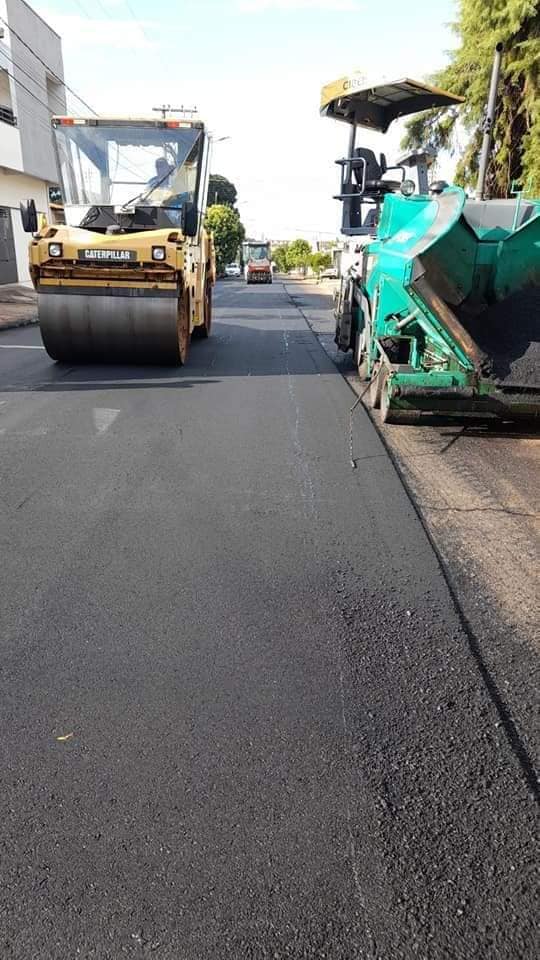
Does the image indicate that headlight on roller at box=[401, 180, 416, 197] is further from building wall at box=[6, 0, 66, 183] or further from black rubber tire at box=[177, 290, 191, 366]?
building wall at box=[6, 0, 66, 183]

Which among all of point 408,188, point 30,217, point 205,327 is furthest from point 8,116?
point 408,188

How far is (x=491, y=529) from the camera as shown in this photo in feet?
14.5

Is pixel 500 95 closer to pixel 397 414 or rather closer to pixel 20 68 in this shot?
pixel 397 414

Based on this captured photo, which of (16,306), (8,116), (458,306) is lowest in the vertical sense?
(16,306)

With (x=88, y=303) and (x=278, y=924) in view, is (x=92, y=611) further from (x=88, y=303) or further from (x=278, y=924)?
(x=88, y=303)

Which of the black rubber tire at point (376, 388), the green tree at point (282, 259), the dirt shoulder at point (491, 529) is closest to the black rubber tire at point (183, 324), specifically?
the black rubber tire at point (376, 388)

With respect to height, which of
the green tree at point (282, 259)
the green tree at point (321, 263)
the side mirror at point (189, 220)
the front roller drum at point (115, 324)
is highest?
the side mirror at point (189, 220)

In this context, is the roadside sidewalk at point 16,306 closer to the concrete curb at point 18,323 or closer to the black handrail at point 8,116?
the concrete curb at point 18,323

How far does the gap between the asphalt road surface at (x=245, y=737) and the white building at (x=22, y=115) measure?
2496cm

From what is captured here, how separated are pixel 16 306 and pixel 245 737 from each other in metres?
20.3

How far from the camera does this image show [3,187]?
27.8 m

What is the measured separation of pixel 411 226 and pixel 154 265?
3.68 meters

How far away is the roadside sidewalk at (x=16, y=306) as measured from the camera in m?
16.6

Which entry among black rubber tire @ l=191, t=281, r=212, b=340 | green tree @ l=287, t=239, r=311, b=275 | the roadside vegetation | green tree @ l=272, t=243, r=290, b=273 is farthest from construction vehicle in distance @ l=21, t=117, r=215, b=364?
green tree @ l=272, t=243, r=290, b=273
